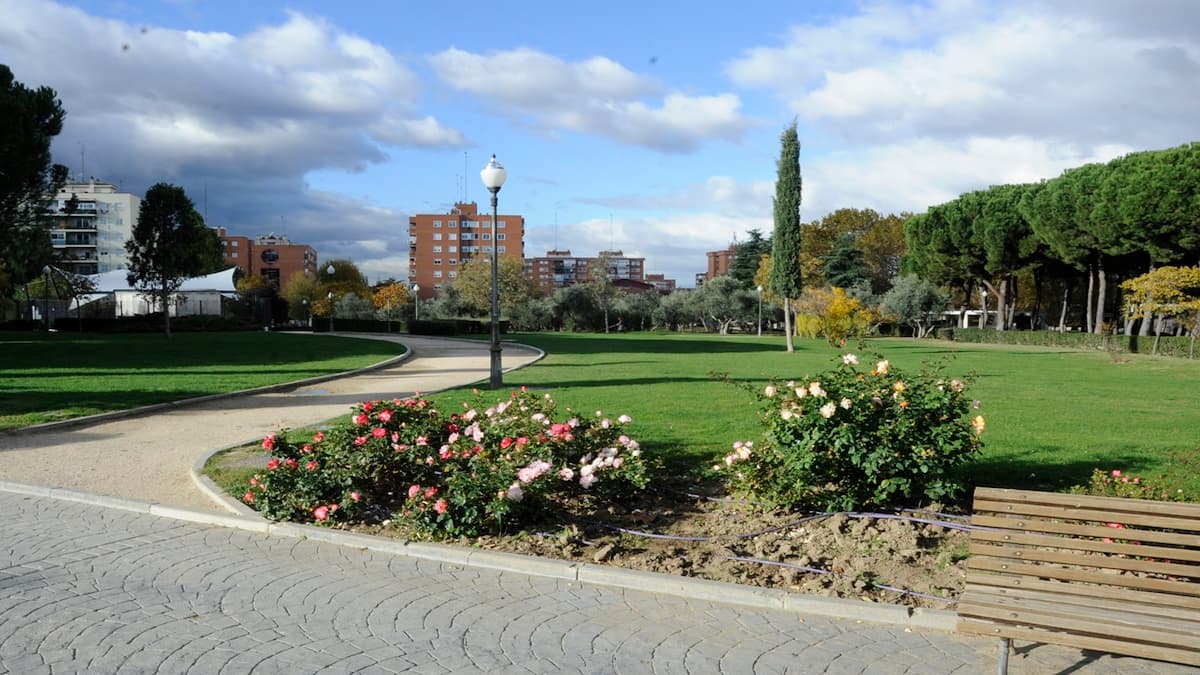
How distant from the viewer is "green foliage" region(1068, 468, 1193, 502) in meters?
6.05

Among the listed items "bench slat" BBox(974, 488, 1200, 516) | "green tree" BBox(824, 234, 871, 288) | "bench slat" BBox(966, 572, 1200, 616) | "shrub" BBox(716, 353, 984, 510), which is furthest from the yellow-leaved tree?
"green tree" BBox(824, 234, 871, 288)

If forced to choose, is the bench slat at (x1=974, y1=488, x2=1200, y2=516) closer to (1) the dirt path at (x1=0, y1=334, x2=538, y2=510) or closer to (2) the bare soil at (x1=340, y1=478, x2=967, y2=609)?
(2) the bare soil at (x1=340, y1=478, x2=967, y2=609)

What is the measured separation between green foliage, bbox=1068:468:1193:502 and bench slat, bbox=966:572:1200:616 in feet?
8.10

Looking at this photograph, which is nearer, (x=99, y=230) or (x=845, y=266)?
(x=845, y=266)

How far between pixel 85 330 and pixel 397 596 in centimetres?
5122

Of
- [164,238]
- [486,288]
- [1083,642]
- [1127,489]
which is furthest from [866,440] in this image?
[486,288]

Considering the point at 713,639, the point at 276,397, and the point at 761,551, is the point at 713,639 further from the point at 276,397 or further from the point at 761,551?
the point at 276,397

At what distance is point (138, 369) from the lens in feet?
68.6

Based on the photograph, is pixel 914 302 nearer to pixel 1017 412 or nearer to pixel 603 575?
pixel 1017 412

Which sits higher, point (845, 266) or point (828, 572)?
point (845, 266)

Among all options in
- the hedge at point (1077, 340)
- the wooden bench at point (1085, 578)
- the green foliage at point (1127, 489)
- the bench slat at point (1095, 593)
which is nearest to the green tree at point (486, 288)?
the hedge at point (1077, 340)

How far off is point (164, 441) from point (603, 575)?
779 centimetres

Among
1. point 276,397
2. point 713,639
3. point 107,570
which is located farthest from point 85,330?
point 713,639

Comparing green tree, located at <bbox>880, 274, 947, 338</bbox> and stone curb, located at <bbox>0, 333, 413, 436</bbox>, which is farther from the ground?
green tree, located at <bbox>880, 274, 947, 338</bbox>
